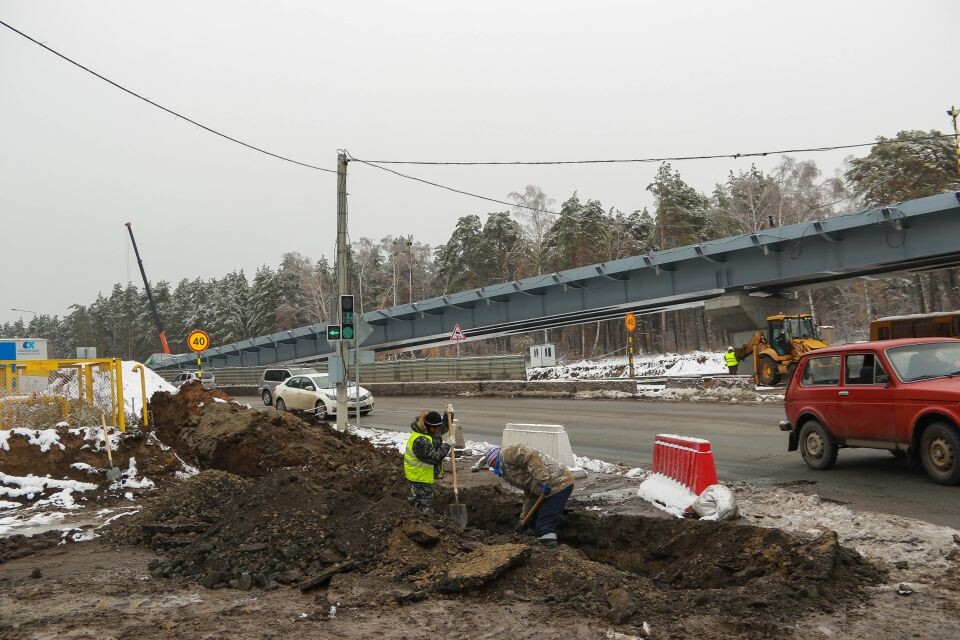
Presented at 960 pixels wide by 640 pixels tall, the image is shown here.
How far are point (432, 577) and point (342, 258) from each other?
1085 centimetres

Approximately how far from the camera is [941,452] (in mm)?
7781

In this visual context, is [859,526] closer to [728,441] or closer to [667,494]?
[667,494]

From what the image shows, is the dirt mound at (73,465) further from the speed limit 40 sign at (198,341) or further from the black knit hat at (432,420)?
the speed limit 40 sign at (198,341)

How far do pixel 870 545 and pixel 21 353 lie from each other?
3954 centimetres

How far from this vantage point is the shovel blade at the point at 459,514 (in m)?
7.65

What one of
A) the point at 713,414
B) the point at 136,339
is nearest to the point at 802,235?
the point at 713,414

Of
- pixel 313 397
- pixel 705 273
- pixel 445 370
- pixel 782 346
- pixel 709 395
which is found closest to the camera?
pixel 709 395

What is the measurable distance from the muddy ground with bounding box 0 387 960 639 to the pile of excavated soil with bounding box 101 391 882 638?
2 cm

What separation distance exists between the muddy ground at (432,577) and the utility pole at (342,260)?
6.75 metres

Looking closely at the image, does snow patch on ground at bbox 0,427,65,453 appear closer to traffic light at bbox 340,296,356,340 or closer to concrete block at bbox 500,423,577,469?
traffic light at bbox 340,296,356,340

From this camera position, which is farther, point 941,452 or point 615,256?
point 615,256

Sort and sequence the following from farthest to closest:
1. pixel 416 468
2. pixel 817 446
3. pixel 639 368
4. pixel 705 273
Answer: pixel 639 368 < pixel 705 273 < pixel 817 446 < pixel 416 468

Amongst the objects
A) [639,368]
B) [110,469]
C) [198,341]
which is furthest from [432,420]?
[639,368]

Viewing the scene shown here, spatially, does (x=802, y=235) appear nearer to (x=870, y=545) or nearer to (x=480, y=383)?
(x=480, y=383)
